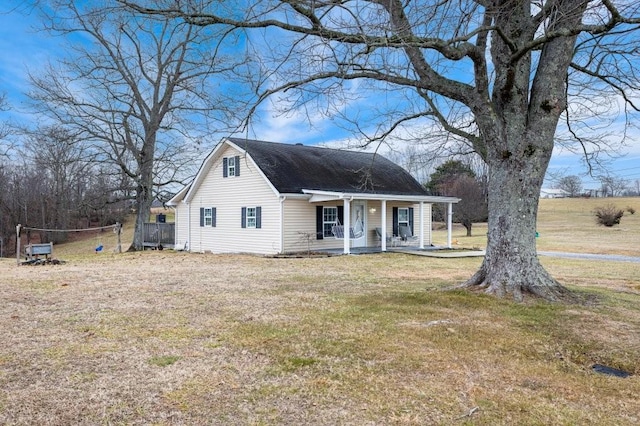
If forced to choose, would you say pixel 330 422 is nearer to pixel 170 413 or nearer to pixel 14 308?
pixel 170 413

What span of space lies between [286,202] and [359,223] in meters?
3.91

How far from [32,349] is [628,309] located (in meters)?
7.78

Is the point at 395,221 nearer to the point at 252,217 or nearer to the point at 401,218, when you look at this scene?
the point at 401,218

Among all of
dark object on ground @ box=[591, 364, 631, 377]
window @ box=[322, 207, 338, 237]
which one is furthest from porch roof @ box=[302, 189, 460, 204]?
dark object on ground @ box=[591, 364, 631, 377]

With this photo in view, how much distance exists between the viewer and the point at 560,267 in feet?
44.3

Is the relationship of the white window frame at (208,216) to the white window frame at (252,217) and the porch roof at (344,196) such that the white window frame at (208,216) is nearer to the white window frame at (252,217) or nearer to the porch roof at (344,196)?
the white window frame at (252,217)

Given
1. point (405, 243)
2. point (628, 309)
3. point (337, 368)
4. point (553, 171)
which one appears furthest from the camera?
point (405, 243)

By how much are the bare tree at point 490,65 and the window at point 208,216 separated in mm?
13768

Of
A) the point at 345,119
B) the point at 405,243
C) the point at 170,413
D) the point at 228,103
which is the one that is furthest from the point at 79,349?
the point at 405,243

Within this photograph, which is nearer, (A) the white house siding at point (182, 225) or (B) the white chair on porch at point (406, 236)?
(B) the white chair on porch at point (406, 236)

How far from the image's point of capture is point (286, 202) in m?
17.3

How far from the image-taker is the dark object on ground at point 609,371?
397 centimetres

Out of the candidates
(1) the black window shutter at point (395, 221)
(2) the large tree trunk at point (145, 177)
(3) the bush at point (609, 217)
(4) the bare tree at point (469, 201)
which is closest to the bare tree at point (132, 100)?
(2) the large tree trunk at point (145, 177)

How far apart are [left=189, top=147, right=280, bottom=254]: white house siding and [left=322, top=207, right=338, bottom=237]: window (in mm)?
2251
